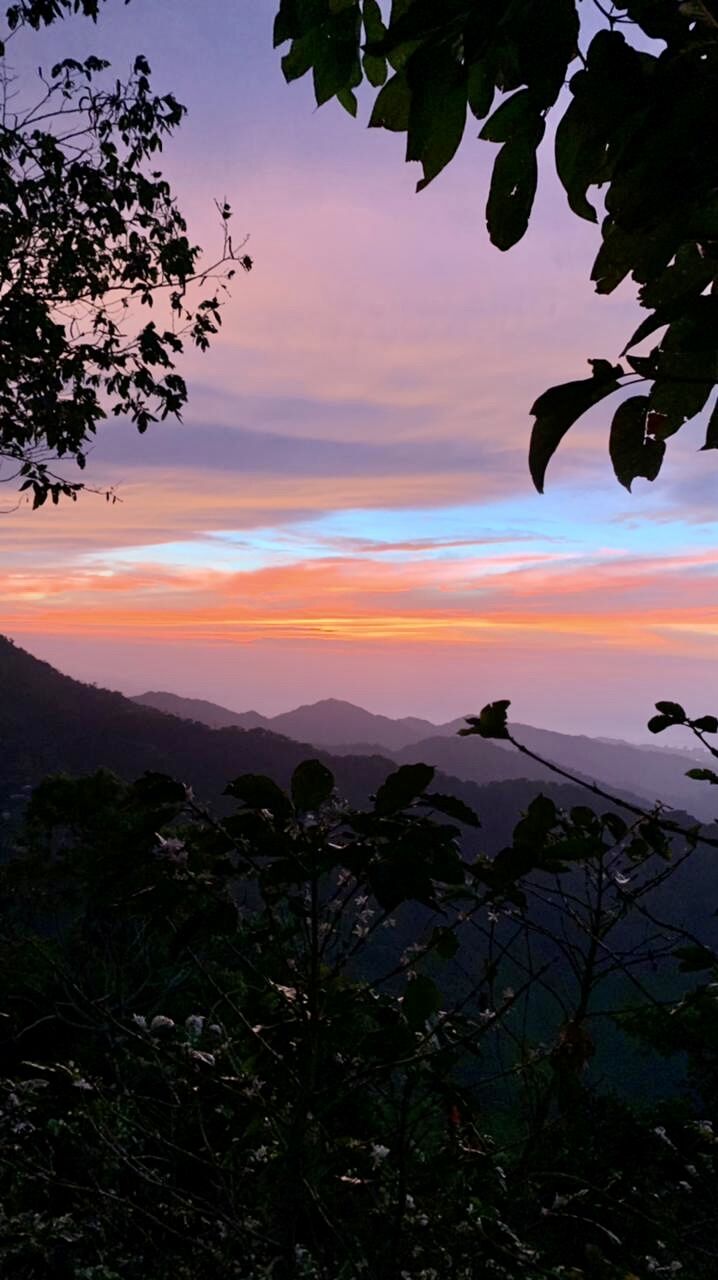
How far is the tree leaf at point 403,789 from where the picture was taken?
154 cm

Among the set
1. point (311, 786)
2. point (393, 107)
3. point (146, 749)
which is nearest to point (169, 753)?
point (146, 749)

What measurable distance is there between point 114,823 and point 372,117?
17.6 meters

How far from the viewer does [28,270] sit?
804 centimetres

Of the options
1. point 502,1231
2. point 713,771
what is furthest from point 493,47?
point 502,1231

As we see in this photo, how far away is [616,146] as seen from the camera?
95cm

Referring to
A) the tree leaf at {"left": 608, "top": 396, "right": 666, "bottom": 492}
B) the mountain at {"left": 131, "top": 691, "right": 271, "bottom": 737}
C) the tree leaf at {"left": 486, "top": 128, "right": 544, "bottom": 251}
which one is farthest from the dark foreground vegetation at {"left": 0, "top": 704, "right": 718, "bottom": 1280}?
the mountain at {"left": 131, "top": 691, "right": 271, "bottom": 737}

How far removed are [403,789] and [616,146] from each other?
103 centimetres

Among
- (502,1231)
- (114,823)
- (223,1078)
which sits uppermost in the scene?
(223,1078)

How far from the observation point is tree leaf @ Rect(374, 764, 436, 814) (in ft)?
5.05

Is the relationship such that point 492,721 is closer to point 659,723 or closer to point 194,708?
point 659,723

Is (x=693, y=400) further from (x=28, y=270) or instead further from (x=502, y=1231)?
(x=28, y=270)

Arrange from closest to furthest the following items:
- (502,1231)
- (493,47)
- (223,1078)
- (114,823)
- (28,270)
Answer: (493,47), (223,1078), (502,1231), (28,270), (114,823)

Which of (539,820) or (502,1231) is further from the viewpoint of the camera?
(502,1231)

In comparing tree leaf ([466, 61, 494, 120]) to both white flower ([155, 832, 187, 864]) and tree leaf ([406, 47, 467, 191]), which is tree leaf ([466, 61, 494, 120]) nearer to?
tree leaf ([406, 47, 467, 191])
